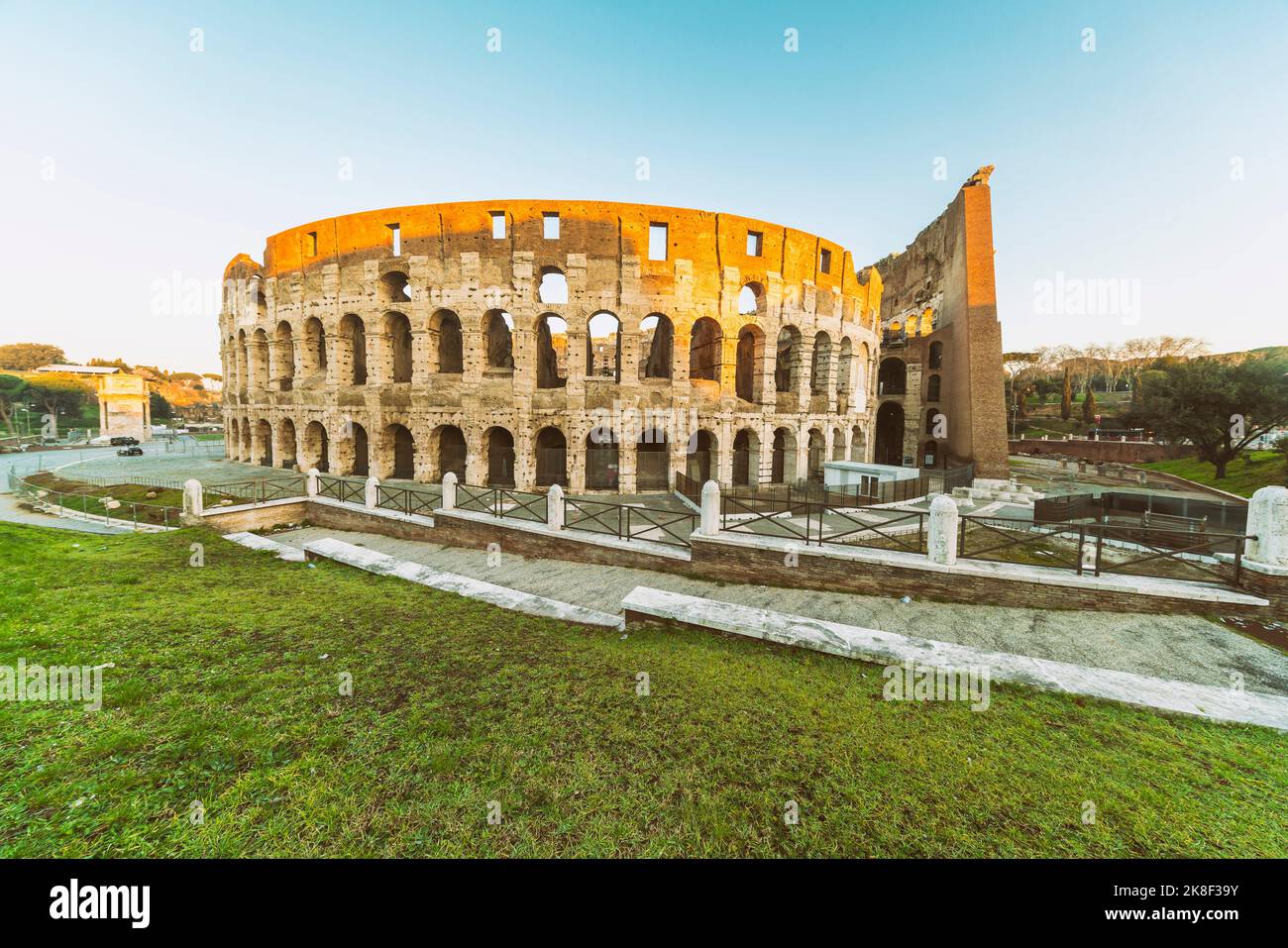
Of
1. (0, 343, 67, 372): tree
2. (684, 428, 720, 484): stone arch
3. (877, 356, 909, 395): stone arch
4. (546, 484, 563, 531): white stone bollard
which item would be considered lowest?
(546, 484, 563, 531): white stone bollard

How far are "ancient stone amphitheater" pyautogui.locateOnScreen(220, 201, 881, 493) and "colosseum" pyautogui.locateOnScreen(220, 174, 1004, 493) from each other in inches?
3.5

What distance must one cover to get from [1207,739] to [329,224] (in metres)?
29.9

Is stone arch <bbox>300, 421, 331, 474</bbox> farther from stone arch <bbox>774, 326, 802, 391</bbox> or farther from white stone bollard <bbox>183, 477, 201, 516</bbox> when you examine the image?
stone arch <bbox>774, 326, 802, 391</bbox>

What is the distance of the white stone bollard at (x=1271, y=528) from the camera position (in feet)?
21.9

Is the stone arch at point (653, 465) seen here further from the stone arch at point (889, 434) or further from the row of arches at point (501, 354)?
the stone arch at point (889, 434)

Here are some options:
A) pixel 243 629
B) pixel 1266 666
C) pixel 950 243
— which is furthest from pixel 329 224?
pixel 950 243

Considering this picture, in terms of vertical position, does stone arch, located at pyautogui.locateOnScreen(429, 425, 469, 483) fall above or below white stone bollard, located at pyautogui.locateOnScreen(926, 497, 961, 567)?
above

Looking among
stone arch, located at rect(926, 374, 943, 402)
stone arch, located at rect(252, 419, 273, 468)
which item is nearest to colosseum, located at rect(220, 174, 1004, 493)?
stone arch, located at rect(252, 419, 273, 468)

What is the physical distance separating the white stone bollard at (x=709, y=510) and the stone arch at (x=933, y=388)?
27344 millimetres

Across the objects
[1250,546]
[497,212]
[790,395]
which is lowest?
[1250,546]

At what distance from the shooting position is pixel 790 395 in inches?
874

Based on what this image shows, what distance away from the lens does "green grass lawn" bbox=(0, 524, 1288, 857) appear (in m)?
2.62

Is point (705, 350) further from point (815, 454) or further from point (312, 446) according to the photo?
point (312, 446)
